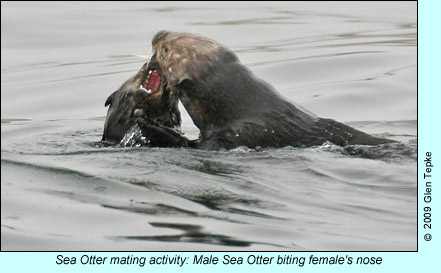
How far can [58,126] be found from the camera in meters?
9.02

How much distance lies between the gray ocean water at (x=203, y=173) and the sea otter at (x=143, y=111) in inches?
8.0

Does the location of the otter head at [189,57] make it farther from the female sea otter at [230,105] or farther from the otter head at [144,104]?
the otter head at [144,104]

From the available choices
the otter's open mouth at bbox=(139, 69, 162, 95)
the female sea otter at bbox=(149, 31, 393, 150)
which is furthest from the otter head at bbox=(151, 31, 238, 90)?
the otter's open mouth at bbox=(139, 69, 162, 95)

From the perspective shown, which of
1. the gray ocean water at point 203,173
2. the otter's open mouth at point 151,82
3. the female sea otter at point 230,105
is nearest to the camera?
the gray ocean water at point 203,173

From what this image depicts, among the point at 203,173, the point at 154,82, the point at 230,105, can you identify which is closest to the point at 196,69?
the point at 230,105

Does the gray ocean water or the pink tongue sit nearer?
the gray ocean water

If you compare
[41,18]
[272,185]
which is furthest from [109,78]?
[272,185]

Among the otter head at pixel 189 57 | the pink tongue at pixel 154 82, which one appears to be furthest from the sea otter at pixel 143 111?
the otter head at pixel 189 57

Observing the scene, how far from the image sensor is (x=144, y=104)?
7754 mm

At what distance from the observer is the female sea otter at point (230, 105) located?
23.9ft

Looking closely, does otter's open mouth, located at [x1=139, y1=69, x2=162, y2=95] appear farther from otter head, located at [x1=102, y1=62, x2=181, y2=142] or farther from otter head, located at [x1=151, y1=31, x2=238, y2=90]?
otter head, located at [x1=151, y1=31, x2=238, y2=90]

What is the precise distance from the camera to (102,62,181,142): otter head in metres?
7.75
